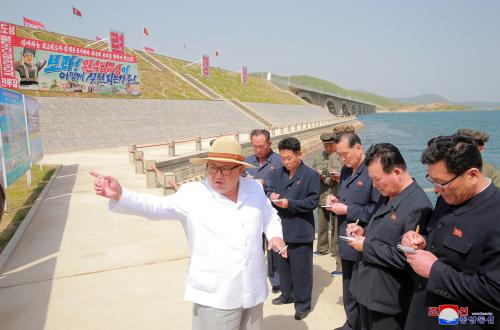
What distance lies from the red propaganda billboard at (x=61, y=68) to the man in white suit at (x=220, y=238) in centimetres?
2005

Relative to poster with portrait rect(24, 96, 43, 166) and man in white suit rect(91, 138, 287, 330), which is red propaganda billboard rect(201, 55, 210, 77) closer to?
poster with portrait rect(24, 96, 43, 166)

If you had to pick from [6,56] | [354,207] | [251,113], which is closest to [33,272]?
[354,207]

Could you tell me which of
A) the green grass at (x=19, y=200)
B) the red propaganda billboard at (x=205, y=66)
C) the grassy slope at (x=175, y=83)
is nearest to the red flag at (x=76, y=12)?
the grassy slope at (x=175, y=83)

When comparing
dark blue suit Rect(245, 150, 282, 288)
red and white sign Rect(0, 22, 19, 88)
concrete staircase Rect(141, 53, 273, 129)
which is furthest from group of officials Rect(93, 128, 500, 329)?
concrete staircase Rect(141, 53, 273, 129)

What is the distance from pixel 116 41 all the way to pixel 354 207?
107 ft

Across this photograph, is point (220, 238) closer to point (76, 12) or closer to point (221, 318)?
point (221, 318)

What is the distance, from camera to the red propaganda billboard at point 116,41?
31.0 meters

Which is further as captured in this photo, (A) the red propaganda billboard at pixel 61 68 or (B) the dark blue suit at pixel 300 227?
(A) the red propaganda billboard at pixel 61 68

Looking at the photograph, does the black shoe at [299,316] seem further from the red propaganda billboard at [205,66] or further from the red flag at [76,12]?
the red propaganda billboard at [205,66]

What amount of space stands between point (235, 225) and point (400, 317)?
1.32 metres

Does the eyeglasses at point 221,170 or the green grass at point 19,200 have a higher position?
the eyeglasses at point 221,170

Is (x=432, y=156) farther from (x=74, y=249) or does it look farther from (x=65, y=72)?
(x=65, y=72)

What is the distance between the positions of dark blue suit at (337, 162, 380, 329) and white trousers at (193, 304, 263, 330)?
1.32 metres

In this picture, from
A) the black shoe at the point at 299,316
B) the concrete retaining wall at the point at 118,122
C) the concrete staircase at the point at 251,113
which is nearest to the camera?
the black shoe at the point at 299,316
